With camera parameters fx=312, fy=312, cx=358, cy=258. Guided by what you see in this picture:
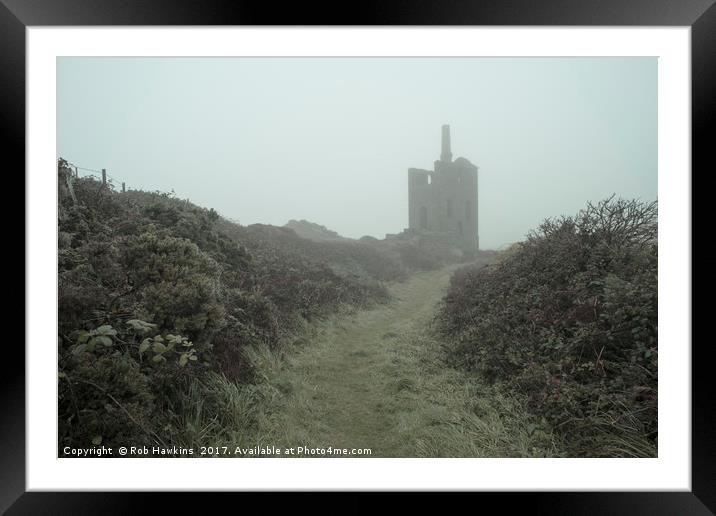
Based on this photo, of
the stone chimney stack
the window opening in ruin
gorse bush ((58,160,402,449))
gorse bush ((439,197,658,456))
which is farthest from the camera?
the window opening in ruin

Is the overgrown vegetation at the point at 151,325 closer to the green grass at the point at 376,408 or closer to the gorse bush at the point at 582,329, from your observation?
the green grass at the point at 376,408

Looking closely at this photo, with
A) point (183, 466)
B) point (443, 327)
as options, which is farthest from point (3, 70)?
point (443, 327)

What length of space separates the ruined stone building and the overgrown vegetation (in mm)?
3877

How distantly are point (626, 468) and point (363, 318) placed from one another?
5.51 metres

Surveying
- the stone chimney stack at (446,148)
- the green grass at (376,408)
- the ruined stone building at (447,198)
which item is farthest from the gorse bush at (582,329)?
the stone chimney stack at (446,148)

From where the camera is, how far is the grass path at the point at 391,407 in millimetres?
3217

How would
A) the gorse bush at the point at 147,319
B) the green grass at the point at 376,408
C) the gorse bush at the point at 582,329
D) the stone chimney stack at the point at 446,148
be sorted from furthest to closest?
the stone chimney stack at the point at 446,148, the green grass at the point at 376,408, the gorse bush at the point at 582,329, the gorse bush at the point at 147,319

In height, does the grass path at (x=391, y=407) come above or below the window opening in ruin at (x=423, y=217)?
below

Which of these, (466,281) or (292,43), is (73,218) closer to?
(292,43)

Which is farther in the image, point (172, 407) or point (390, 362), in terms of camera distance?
point (390, 362)

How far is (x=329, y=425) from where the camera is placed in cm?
352

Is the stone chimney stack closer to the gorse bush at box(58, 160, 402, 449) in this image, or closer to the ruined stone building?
the ruined stone building

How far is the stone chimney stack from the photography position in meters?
4.54

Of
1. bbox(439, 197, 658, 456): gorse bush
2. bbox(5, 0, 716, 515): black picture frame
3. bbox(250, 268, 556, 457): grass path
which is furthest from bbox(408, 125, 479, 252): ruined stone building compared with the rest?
bbox(250, 268, 556, 457): grass path
